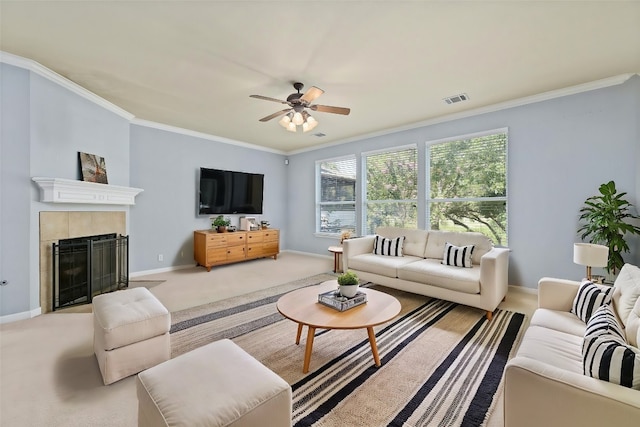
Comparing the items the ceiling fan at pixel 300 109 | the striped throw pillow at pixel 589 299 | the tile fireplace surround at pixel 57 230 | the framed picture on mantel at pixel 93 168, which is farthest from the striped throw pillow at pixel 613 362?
the framed picture on mantel at pixel 93 168

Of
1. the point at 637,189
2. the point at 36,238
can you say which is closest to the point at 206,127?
the point at 36,238

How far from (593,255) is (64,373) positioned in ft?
14.6

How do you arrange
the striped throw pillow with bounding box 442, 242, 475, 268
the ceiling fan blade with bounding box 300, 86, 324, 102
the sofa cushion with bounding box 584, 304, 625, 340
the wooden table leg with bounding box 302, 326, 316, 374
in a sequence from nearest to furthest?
the sofa cushion with bounding box 584, 304, 625, 340 < the wooden table leg with bounding box 302, 326, 316, 374 < the ceiling fan blade with bounding box 300, 86, 324, 102 < the striped throw pillow with bounding box 442, 242, 475, 268

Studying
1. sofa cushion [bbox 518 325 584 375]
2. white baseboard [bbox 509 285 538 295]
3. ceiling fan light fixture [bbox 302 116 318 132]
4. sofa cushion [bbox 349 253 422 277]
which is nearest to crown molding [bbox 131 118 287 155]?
ceiling fan light fixture [bbox 302 116 318 132]

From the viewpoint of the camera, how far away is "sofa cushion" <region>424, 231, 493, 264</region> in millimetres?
3545

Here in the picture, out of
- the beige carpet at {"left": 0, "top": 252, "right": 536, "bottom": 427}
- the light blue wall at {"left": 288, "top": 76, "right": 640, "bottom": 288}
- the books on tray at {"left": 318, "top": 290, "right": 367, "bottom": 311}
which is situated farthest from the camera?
the light blue wall at {"left": 288, "top": 76, "right": 640, "bottom": 288}

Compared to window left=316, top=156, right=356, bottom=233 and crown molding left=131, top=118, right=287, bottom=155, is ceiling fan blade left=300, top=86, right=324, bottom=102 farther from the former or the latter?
crown molding left=131, top=118, right=287, bottom=155

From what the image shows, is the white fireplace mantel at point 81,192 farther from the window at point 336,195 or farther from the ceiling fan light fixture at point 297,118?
the window at point 336,195

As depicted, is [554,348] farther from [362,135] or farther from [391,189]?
[362,135]

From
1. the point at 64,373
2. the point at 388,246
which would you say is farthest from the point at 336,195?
the point at 64,373

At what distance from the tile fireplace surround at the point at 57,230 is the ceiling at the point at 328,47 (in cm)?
163

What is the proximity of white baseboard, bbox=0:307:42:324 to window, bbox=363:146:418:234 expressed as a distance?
4931mm

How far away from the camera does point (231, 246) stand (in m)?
5.31

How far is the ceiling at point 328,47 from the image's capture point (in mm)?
2057
